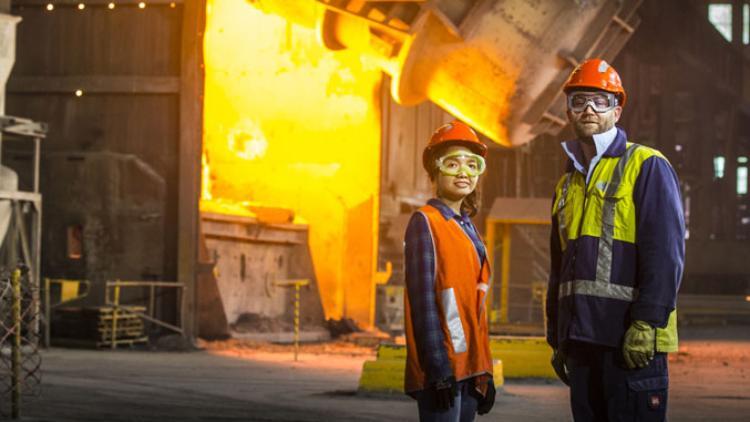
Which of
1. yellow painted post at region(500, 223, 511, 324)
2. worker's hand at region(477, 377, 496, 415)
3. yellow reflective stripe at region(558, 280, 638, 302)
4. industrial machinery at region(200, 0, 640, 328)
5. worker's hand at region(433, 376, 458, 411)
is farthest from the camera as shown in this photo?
yellow painted post at region(500, 223, 511, 324)

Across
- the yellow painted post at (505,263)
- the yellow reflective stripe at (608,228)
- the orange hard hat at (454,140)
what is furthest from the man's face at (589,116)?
the yellow painted post at (505,263)

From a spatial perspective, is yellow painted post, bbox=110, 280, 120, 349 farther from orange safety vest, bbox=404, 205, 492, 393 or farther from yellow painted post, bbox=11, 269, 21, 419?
orange safety vest, bbox=404, 205, 492, 393

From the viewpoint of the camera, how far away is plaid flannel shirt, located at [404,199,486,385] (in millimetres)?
5086

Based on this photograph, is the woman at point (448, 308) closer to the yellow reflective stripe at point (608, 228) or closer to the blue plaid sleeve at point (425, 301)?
the blue plaid sleeve at point (425, 301)

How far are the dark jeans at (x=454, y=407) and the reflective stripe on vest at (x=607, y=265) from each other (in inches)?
25.3

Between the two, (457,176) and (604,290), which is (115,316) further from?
(604,290)

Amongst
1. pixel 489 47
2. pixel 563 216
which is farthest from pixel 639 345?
pixel 489 47

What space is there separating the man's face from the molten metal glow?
15.9 meters

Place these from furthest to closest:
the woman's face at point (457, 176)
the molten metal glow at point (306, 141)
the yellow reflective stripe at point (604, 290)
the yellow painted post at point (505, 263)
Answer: the yellow painted post at point (505, 263)
the molten metal glow at point (306, 141)
the woman's face at point (457, 176)
the yellow reflective stripe at point (604, 290)

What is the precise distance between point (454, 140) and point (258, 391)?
645 cm

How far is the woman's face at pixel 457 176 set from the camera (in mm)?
5449

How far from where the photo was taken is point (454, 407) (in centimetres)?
512

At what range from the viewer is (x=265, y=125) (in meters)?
21.9

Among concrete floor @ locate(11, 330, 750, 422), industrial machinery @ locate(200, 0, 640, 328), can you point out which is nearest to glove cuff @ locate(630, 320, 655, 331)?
concrete floor @ locate(11, 330, 750, 422)
